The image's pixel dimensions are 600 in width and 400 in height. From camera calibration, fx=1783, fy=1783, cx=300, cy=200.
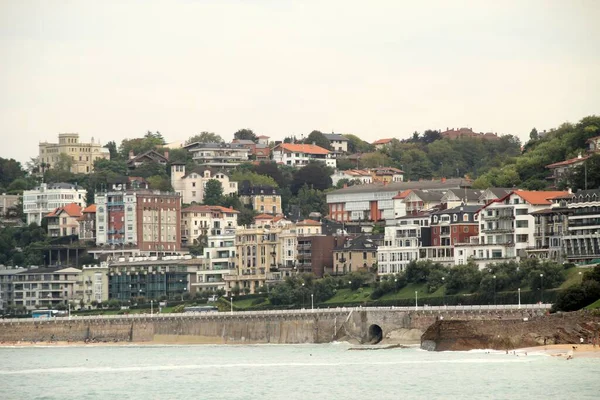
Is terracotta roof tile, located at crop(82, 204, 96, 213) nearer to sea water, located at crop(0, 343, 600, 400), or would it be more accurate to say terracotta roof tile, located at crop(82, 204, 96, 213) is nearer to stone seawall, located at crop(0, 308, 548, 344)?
stone seawall, located at crop(0, 308, 548, 344)

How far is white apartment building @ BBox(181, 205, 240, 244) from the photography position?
19400 centimetres

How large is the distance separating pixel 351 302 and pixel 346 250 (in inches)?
762

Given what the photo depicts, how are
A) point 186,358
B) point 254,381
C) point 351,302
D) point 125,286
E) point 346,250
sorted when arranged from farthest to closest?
point 125,286 → point 346,250 → point 351,302 → point 186,358 → point 254,381

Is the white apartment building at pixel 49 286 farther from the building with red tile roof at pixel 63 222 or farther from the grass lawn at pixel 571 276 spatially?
the grass lawn at pixel 571 276

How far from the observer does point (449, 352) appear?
340 ft

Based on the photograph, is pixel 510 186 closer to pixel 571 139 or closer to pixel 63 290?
pixel 571 139

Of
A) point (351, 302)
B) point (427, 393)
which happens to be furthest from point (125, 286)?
point (427, 393)

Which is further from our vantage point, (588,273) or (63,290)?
(63,290)

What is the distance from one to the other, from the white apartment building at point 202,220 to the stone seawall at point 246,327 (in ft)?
136

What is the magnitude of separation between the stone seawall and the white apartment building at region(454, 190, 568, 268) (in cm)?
1800

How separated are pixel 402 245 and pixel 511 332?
59778 mm

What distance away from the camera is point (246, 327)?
141375 millimetres

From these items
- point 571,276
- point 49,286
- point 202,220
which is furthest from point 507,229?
point 202,220

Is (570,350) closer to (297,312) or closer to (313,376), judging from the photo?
(313,376)
